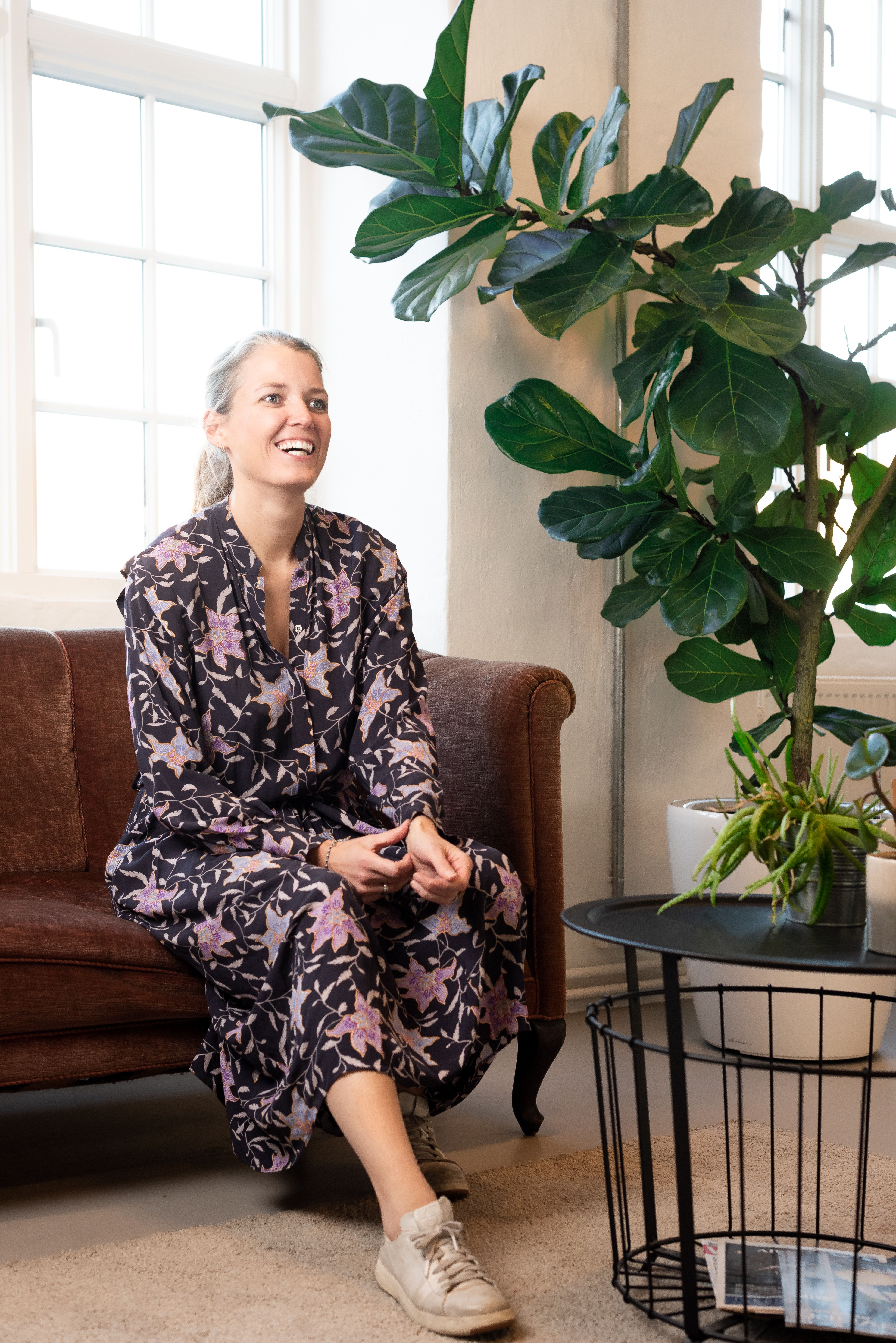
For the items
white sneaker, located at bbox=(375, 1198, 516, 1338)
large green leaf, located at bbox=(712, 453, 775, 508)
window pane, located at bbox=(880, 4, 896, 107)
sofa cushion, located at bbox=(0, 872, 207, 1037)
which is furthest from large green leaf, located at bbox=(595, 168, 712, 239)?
window pane, located at bbox=(880, 4, 896, 107)

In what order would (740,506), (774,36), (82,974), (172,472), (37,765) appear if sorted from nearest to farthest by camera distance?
(82,974) → (37,765) → (740,506) → (172,472) → (774,36)

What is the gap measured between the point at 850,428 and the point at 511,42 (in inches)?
44.6

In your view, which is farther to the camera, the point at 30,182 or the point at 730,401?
the point at 30,182

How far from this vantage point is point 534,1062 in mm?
2092

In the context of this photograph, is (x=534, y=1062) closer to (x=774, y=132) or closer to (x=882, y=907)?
(x=882, y=907)

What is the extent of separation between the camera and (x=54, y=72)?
9.46 feet

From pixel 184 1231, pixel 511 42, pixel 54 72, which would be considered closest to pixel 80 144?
pixel 54 72

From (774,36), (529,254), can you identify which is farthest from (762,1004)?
(774,36)

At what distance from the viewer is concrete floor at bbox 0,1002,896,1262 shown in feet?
5.79

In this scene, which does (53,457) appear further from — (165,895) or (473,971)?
(473,971)

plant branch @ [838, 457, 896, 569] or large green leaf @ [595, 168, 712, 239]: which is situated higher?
large green leaf @ [595, 168, 712, 239]

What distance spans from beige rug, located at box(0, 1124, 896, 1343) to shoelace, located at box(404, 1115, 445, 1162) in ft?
0.25

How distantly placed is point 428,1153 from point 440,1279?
430 millimetres

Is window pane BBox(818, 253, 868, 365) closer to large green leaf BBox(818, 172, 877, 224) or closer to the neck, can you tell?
large green leaf BBox(818, 172, 877, 224)
